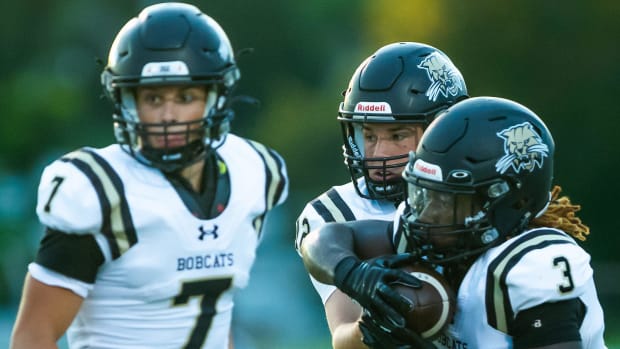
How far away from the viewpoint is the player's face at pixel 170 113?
3.05m

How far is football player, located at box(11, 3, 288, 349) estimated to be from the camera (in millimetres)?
2928

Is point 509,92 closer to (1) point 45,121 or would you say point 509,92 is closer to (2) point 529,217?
(1) point 45,121

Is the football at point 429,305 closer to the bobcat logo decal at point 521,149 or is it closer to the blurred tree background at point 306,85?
the bobcat logo decal at point 521,149

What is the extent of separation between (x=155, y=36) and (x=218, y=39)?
0.16 m

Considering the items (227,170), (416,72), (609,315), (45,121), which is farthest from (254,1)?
(227,170)

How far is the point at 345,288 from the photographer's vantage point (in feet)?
10.6

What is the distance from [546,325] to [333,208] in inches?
40.8

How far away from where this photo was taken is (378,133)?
3.93m

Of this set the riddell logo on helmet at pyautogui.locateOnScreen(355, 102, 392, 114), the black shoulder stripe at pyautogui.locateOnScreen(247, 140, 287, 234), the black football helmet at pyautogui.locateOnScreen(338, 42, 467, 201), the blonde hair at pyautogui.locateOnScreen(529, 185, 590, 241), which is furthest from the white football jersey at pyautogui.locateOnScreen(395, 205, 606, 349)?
the riddell logo on helmet at pyautogui.locateOnScreen(355, 102, 392, 114)

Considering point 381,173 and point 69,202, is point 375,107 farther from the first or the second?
point 69,202

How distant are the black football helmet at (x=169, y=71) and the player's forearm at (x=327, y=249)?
0.44 meters

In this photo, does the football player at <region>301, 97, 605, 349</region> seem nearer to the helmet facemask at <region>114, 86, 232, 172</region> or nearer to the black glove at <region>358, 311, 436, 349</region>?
the black glove at <region>358, 311, 436, 349</region>

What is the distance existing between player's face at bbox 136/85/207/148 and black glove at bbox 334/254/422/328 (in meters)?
0.52

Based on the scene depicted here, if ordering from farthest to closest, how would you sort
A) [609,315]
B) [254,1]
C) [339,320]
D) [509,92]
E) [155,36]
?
[254,1]
[509,92]
[609,315]
[339,320]
[155,36]
